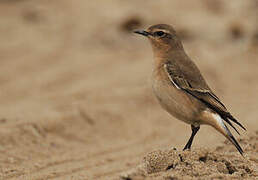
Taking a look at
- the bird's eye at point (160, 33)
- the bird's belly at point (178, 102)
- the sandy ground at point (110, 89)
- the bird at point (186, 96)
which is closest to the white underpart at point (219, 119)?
the bird at point (186, 96)

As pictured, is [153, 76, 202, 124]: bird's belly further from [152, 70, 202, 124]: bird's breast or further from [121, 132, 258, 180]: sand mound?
[121, 132, 258, 180]: sand mound

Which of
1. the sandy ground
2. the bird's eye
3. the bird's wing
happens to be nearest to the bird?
→ the bird's wing

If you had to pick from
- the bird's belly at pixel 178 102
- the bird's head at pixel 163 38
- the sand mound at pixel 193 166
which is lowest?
the sand mound at pixel 193 166

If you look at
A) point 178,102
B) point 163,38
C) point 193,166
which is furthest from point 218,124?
point 163,38

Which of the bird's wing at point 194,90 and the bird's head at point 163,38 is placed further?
the bird's head at point 163,38

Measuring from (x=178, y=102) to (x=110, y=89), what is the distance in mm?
4815

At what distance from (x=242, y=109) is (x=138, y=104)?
213cm

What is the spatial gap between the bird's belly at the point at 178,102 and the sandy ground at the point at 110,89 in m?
0.67

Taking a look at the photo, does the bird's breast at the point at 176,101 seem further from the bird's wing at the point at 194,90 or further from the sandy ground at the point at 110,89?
the sandy ground at the point at 110,89

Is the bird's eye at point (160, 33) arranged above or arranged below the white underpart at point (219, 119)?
above

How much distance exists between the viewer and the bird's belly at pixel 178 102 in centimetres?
704

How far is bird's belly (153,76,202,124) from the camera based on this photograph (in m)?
7.04

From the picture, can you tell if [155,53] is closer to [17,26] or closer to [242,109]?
[242,109]

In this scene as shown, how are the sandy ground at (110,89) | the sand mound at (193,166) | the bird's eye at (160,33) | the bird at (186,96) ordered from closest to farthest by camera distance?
the sand mound at (193,166)
the bird at (186,96)
the sandy ground at (110,89)
the bird's eye at (160,33)
